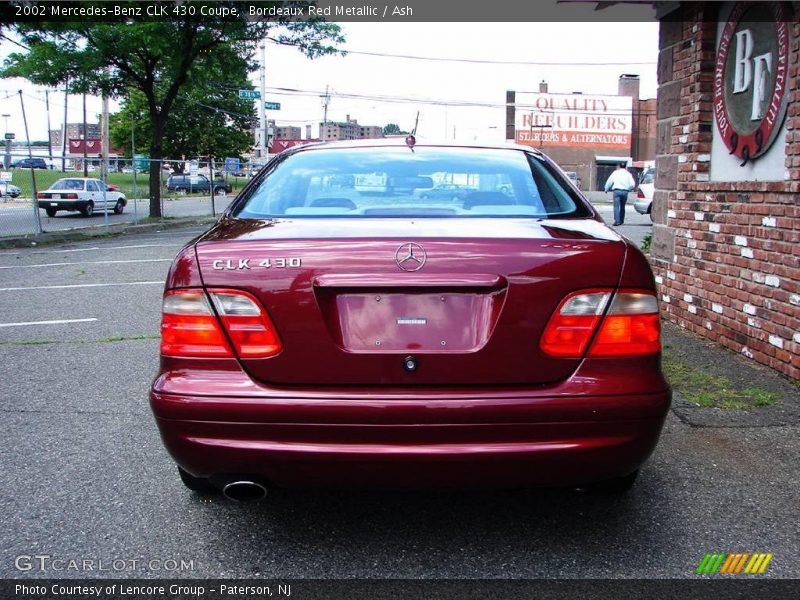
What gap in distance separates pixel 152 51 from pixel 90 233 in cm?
596

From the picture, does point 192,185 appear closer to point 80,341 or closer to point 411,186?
point 80,341

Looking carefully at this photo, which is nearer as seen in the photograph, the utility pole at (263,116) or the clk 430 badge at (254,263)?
the clk 430 badge at (254,263)

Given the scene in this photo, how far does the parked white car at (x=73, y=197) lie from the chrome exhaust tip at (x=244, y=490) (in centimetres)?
2377

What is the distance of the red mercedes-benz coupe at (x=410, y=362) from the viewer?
2.49 metres

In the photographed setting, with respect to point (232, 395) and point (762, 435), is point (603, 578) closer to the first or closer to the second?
point (232, 395)

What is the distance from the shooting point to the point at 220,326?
2574 millimetres

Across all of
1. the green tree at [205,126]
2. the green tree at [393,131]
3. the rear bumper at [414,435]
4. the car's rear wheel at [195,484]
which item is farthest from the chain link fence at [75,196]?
the green tree at [205,126]

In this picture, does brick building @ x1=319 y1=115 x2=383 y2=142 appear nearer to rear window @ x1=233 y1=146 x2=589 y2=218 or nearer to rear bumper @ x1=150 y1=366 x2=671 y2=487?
rear window @ x1=233 y1=146 x2=589 y2=218

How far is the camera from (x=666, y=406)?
8.63 feet

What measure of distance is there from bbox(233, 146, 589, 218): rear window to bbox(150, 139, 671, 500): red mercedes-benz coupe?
612mm

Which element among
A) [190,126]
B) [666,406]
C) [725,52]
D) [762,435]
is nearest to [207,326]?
[666,406]

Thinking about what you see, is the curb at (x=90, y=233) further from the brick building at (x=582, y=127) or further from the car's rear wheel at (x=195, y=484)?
the brick building at (x=582, y=127)

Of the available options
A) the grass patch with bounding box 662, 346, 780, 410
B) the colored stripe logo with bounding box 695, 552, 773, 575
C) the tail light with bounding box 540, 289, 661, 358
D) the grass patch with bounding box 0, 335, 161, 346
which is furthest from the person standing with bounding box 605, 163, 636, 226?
the tail light with bounding box 540, 289, 661, 358

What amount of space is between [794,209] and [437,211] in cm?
291
